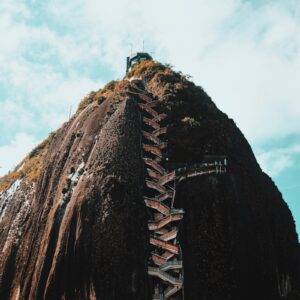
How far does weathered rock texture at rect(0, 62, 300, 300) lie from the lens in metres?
33.6

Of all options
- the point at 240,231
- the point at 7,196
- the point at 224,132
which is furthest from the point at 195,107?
the point at 7,196

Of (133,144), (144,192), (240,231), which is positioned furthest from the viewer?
(133,144)

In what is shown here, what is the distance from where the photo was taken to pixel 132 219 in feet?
118

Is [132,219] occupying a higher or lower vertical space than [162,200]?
lower

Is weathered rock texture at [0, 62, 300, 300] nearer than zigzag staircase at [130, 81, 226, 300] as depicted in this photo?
Yes

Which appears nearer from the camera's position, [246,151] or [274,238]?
[274,238]

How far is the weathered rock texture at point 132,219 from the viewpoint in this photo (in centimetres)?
3356

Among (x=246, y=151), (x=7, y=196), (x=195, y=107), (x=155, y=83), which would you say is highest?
(x=155, y=83)

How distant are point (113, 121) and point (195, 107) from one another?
8637 millimetres

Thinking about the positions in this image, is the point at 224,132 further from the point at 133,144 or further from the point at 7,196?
the point at 7,196

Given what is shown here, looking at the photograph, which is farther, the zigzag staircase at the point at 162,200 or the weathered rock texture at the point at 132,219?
the zigzag staircase at the point at 162,200

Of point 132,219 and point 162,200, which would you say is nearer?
point 132,219

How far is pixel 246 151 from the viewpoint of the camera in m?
45.5

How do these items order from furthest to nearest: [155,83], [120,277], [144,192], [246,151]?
[155,83] < [246,151] < [144,192] < [120,277]
